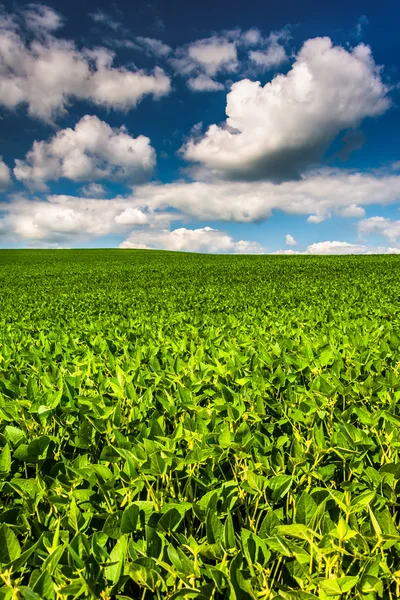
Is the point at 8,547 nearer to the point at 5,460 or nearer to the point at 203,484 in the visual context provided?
the point at 5,460

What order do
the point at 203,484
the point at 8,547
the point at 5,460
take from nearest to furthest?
the point at 8,547 → the point at 203,484 → the point at 5,460

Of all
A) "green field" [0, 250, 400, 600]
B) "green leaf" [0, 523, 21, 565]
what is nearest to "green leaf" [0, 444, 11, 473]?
"green field" [0, 250, 400, 600]

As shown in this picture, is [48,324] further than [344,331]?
Yes

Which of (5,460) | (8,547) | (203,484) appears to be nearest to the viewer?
(8,547)

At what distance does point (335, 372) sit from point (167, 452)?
6.90ft

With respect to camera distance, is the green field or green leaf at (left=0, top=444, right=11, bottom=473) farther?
green leaf at (left=0, top=444, right=11, bottom=473)

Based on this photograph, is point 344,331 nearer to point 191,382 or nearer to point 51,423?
point 191,382

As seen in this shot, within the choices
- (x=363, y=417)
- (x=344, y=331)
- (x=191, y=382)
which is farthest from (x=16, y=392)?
(x=344, y=331)

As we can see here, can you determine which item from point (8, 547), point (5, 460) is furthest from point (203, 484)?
point (5, 460)

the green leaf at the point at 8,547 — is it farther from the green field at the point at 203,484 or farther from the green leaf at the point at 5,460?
the green leaf at the point at 5,460

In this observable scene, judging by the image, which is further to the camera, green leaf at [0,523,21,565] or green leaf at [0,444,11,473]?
green leaf at [0,444,11,473]

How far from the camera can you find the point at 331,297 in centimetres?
1302

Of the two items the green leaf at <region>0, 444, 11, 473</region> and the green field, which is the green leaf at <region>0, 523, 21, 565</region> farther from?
the green leaf at <region>0, 444, 11, 473</region>

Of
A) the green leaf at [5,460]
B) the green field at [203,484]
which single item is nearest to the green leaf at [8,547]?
the green field at [203,484]
